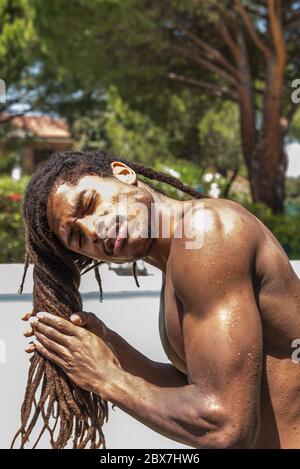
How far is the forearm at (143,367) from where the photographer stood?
78.7 inches

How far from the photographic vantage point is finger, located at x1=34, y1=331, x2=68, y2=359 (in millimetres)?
1835

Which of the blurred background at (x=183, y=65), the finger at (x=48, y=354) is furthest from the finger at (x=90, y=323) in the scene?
the blurred background at (x=183, y=65)

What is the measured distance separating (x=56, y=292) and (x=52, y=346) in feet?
0.50

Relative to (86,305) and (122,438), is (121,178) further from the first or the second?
(122,438)

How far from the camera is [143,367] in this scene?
2.04 metres

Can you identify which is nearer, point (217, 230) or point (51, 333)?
point (217, 230)

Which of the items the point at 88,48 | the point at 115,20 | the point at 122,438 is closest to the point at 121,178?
the point at 122,438

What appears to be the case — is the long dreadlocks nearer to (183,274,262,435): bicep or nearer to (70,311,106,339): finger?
(70,311,106,339): finger

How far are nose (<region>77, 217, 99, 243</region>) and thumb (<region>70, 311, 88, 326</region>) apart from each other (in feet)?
0.76

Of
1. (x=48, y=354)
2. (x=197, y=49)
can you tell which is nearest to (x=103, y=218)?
(x=48, y=354)

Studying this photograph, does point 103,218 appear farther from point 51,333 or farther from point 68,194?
point 51,333

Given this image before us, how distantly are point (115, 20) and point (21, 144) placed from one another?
34.1 ft

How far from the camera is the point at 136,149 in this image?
25.0m

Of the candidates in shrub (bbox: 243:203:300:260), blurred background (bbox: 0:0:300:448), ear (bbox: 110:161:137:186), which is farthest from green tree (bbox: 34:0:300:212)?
ear (bbox: 110:161:137:186)
